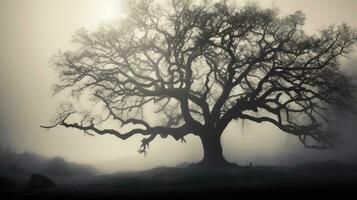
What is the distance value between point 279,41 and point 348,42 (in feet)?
15.1

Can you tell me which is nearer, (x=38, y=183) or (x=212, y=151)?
(x=38, y=183)

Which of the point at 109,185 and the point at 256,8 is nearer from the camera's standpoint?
the point at 109,185

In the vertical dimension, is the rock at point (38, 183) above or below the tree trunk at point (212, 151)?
below

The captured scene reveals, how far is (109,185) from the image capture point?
2430cm

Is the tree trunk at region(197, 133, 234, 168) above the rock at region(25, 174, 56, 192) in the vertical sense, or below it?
above

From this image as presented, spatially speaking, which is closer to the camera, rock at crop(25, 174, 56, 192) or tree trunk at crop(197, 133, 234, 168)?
rock at crop(25, 174, 56, 192)

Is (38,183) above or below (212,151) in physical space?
below

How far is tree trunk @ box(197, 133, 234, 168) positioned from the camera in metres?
33.1

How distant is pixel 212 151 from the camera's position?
1313 inches

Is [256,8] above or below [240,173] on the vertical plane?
above

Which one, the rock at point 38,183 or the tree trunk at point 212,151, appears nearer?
the rock at point 38,183

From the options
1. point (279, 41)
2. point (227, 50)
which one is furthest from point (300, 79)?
point (227, 50)

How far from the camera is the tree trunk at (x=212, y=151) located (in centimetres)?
3306

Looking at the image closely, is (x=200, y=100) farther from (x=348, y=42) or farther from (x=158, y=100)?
(x=348, y=42)
